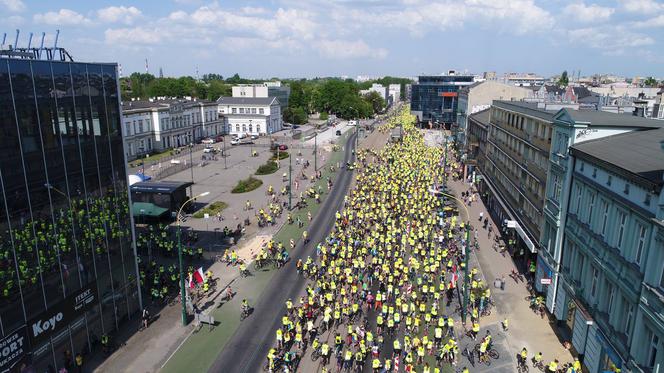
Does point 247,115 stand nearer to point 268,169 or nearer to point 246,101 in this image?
point 246,101

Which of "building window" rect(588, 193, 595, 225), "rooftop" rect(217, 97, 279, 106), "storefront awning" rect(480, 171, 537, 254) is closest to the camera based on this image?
"building window" rect(588, 193, 595, 225)

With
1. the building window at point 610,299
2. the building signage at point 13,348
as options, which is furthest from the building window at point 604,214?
→ the building signage at point 13,348

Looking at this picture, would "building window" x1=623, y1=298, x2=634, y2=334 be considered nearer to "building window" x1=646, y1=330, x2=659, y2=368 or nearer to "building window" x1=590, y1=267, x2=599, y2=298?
"building window" x1=646, y1=330, x2=659, y2=368

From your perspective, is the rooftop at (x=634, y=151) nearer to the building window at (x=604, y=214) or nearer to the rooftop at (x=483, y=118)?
the building window at (x=604, y=214)

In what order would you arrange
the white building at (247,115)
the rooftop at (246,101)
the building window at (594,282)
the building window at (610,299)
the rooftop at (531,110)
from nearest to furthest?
the building window at (610,299) < the building window at (594,282) < the rooftop at (531,110) < the white building at (247,115) < the rooftop at (246,101)

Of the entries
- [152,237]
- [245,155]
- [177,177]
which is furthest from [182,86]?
[152,237]

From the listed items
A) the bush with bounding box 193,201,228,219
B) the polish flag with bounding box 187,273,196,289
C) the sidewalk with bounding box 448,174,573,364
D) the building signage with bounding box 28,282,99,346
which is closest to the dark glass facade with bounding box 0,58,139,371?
the building signage with bounding box 28,282,99,346

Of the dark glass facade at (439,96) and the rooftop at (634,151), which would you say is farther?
the dark glass facade at (439,96)
